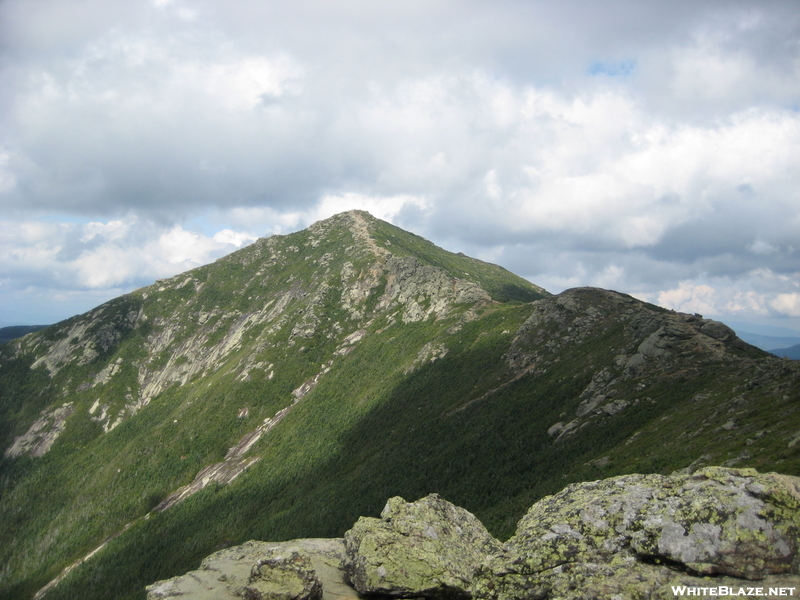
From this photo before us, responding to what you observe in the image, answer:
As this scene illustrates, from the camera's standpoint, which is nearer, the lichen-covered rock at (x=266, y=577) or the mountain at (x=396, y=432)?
the lichen-covered rock at (x=266, y=577)

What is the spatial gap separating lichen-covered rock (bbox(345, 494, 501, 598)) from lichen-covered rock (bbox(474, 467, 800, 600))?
17.2ft

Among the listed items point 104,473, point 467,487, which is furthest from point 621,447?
point 104,473

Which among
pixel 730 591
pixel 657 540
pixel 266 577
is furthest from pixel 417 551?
pixel 730 591

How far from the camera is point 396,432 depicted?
11969cm

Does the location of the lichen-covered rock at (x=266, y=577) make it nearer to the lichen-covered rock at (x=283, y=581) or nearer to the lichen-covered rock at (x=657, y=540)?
the lichen-covered rock at (x=283, y=581)

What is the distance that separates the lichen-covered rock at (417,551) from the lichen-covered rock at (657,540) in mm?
5242

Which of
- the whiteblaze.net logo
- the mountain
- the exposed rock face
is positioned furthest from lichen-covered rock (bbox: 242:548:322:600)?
the exposed rock face

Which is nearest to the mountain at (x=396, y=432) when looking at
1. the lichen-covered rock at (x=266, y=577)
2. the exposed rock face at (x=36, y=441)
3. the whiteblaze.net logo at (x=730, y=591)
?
the exposed rock face at (x=36, y=441)

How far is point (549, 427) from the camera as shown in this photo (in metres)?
84.9

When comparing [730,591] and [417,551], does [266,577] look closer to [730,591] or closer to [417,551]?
[417,551]

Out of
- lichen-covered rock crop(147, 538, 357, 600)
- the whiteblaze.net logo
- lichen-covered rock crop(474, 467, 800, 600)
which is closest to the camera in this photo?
the whiteblaze.net logo

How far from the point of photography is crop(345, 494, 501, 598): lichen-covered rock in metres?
21.3

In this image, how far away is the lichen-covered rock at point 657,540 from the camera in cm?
1271

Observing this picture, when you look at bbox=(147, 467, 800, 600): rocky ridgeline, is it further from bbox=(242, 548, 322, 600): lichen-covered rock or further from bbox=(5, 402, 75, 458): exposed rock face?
bbox=(5, 402, 75, 458): exposed rock face
